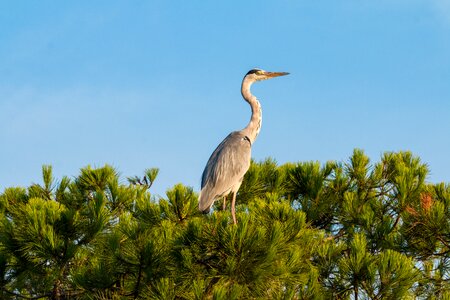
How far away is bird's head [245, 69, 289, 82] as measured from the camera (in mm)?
9305

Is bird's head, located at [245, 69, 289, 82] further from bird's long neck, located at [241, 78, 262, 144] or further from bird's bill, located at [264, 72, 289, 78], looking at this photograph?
bird's long neck, located at [241, 78, 262, 144]

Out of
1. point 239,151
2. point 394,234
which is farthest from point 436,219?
point 239,151

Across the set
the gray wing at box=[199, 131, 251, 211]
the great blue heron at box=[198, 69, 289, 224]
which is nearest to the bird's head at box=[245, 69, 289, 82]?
the great blue heron at box=[198, 69, 289, 224]

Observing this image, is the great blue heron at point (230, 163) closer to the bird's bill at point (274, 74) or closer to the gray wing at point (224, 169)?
the gray wing at point (224, 169)

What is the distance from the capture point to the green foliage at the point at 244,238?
19.7 feet

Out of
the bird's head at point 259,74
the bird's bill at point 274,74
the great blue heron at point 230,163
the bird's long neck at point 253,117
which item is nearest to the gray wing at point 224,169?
the great blue heron at point 230,163

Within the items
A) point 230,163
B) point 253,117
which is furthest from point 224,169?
point 253,117

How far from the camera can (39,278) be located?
759 centimetres

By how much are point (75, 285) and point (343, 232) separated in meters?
3.52

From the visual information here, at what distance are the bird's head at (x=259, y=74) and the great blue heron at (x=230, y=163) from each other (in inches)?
7.4

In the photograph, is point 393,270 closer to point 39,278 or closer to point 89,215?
point 89,215

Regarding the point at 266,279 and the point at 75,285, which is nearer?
the point at 266,279

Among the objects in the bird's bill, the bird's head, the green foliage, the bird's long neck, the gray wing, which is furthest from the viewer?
the bird's bill

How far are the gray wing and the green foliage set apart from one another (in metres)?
0.20
